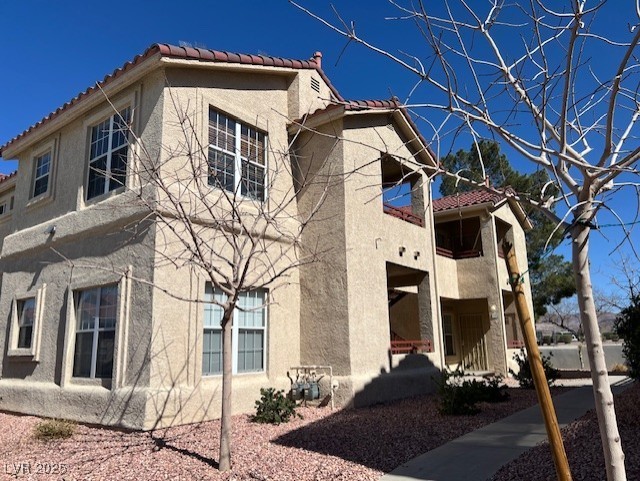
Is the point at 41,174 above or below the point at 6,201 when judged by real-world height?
below

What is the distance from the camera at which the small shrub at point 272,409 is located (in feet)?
30.7

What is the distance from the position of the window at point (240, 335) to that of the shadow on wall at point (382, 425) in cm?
218

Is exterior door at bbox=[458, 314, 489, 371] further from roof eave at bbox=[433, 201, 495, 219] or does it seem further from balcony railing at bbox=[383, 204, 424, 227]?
balcony railing at bbox=[383, 204, 424, 227]

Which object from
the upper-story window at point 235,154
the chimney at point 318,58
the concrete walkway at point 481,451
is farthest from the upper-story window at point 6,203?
the concrete walkway at point 481,451

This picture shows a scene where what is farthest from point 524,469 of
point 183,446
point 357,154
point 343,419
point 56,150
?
point 56,150

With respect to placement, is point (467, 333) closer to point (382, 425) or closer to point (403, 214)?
point (403, 214)

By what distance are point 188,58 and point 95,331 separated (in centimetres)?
602

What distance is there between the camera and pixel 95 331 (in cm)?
1005

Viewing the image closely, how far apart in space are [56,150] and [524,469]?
12.6 metres

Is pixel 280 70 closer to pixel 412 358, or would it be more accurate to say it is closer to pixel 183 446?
pixel 412 358

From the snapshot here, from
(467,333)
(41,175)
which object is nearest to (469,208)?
(467,333)

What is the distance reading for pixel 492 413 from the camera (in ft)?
33.8

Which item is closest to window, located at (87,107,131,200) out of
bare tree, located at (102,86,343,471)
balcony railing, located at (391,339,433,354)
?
bare tree, located at (102,86,343,471)

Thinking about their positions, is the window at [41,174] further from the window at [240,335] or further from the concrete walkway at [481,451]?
the concrete walkway at [481,451]
